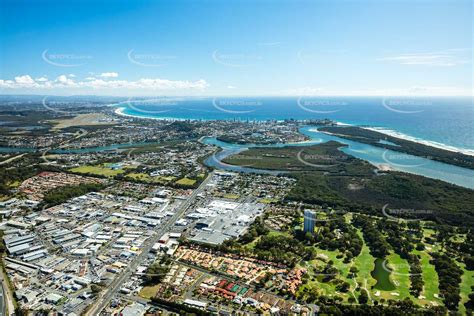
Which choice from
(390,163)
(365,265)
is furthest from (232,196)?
(390,163)

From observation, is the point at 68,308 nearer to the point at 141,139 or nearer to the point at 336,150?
the point at 336,150

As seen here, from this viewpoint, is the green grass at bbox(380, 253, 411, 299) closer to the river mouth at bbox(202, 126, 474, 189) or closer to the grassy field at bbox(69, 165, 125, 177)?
the river mouth at bbox(202, 126, 474, 189)

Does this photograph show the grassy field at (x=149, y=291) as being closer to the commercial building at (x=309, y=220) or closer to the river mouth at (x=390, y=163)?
the commercial building at (x=309, y=220)

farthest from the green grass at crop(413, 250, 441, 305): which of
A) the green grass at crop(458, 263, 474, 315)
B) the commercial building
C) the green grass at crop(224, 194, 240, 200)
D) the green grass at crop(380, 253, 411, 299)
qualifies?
the green grass at crop(224, 194, 240, 200)

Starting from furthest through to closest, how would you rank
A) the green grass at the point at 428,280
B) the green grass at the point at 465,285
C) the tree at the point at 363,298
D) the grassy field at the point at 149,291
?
1. the grassy field at the point at 149,291
2. the green grass at the point at 428,280
3. the tree at the point at 363,298
4. the green grass at the point at 465,285

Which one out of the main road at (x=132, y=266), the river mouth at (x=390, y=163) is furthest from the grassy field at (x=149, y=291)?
the river mouth at (x=390, y=163)

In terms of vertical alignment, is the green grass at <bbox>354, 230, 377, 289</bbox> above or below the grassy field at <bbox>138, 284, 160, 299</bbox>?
below

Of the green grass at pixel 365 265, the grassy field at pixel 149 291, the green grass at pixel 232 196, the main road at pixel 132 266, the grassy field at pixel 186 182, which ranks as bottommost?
the green grass at pixel 365 265

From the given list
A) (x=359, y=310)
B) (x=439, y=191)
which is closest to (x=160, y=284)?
(x=359, y=310)
